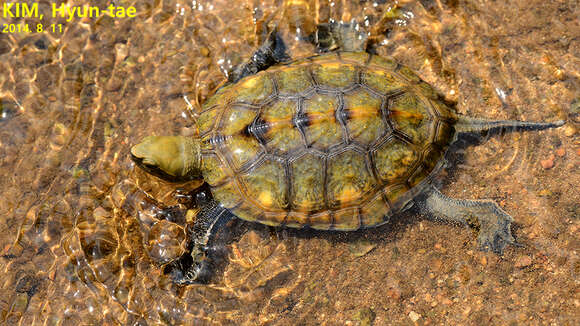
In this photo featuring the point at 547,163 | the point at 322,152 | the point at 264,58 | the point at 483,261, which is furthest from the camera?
the point at 264,58

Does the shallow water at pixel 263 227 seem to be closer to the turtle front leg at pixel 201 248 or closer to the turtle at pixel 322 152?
the turtle front leg at pixel 201 248

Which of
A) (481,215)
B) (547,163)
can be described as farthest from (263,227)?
(547,163)

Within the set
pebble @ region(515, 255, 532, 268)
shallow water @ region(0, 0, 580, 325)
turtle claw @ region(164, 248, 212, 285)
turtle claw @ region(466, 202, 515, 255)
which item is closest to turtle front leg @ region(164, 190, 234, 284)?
turtle claw @ region(164, 248, 212, 285)

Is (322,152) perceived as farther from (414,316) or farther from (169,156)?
(414,316)

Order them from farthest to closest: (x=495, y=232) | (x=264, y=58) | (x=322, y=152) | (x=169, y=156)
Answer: (x=264, y=58), (x=495, y=232), (x=169, y=156), (x=322, y=152)

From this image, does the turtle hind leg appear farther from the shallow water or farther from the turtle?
the turtle

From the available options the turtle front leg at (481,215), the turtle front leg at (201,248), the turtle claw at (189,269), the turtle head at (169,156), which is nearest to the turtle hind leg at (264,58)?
the turtle head at (169,156)
